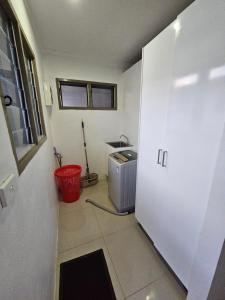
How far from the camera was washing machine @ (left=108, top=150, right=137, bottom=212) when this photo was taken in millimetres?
1888

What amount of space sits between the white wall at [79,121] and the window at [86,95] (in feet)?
0.28

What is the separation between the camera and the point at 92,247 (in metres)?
1.51

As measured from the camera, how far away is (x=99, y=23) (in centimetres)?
154

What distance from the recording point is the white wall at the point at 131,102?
2258mm

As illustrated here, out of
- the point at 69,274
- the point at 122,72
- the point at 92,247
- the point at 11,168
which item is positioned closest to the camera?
the point at 11,168

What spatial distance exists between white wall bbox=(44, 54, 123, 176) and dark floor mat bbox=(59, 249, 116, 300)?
70.3 inches

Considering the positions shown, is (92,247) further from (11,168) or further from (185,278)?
(11,168)

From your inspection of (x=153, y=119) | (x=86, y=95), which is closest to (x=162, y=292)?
(x=153, y=119)

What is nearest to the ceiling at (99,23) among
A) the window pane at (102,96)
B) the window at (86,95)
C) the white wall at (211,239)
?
the window at (86,95)

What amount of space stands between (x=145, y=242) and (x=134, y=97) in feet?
7.30

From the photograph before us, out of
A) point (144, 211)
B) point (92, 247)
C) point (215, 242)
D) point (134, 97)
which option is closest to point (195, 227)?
point (215, 242)

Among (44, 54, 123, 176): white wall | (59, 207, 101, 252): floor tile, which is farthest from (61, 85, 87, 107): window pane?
(59, 207, 101, 252): floor tile

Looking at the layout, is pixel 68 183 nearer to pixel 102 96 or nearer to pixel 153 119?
pixel 153 119

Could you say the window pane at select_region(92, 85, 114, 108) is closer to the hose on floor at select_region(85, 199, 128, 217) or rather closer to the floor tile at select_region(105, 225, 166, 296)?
the hose on floor at select_region(85, 199, 128, 217)
